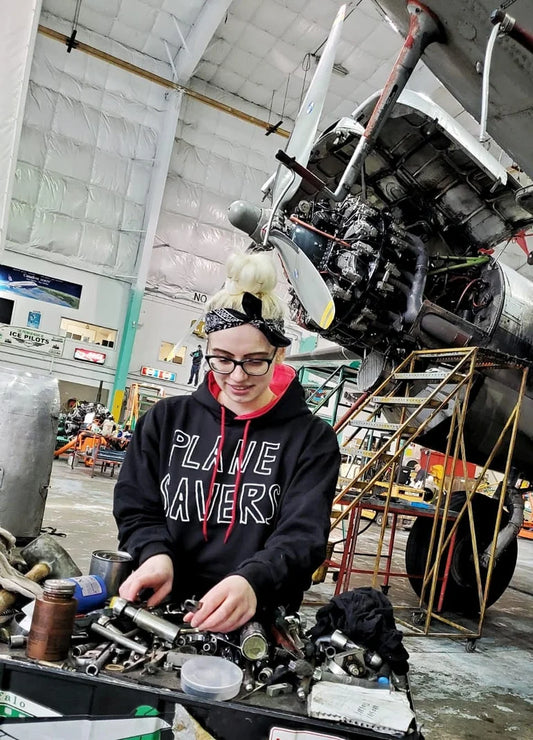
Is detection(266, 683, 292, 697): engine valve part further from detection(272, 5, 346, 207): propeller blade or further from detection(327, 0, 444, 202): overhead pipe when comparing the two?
detection(272, 5, 346, 207): propeller blade

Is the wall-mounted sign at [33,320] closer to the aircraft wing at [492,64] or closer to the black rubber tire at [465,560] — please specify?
the black rubber tire at [465,560]

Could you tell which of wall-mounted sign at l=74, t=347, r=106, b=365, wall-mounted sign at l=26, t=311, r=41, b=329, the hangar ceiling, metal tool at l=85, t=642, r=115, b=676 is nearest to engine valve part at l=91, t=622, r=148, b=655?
metal tool at l=85, t=642, r=115, b=676

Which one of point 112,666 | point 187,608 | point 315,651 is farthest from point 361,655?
point 112,666

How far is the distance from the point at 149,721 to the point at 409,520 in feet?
39.3

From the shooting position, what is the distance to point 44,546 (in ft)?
6.92

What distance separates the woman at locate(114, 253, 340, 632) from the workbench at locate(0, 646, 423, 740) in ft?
1.25

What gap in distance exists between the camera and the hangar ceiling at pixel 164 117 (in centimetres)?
1355

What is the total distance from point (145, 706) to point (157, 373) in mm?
15857

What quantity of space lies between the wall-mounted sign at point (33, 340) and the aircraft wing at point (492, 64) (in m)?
13.0

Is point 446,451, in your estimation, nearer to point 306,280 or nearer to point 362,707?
point 306,280

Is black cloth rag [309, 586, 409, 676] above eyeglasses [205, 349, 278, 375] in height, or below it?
below

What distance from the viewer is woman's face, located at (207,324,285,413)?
150cm

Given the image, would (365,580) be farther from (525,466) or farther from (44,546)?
(44,546)

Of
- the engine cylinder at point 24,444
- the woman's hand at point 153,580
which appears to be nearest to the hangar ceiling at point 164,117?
the engine cylinder at point 24,444
